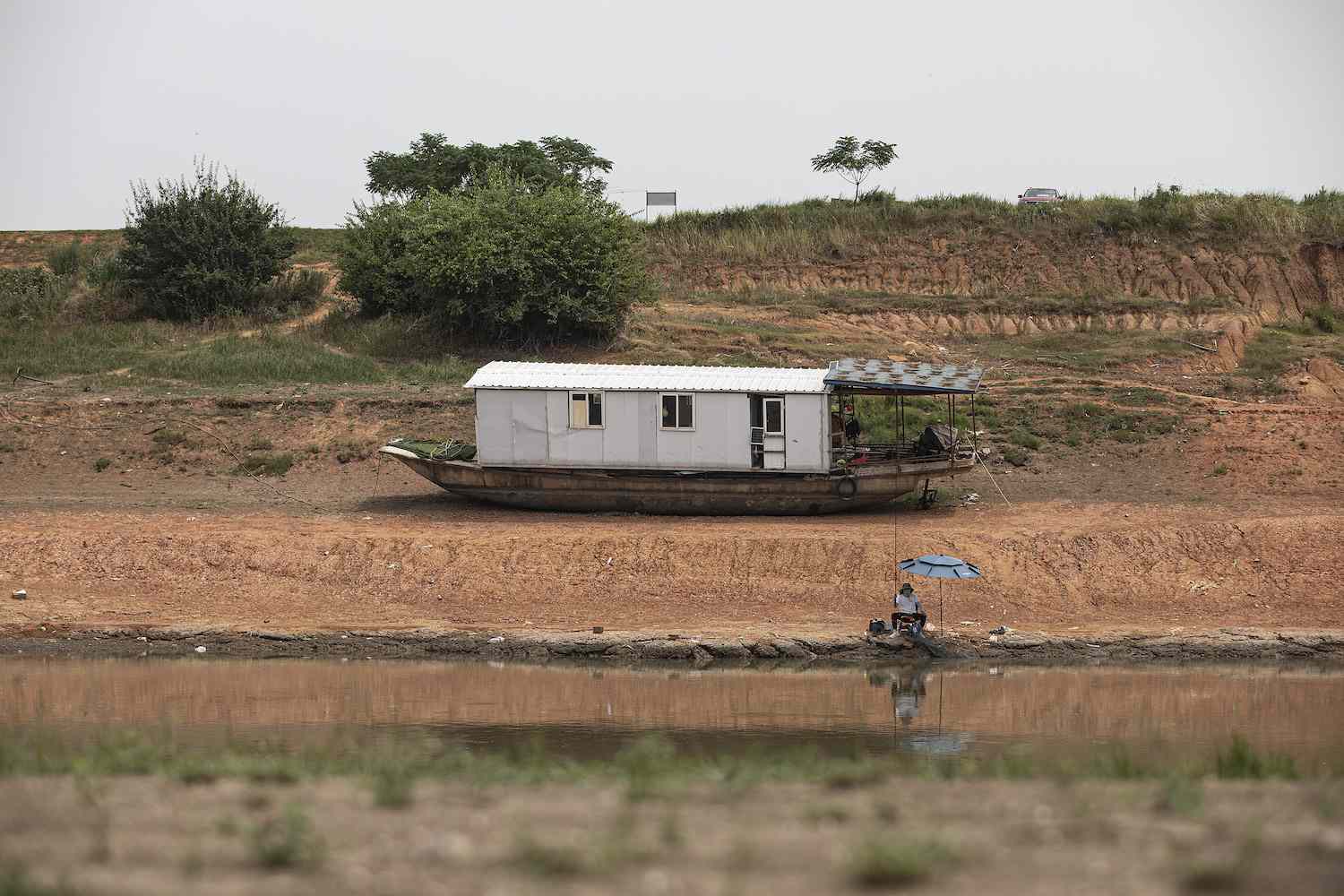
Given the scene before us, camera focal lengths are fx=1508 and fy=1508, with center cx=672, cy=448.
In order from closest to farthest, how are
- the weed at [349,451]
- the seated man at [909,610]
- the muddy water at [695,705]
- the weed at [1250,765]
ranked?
the weed at [1250,765] < the muddy water at [695,705] < the seated man at [909,610] < the weed at [349,451]

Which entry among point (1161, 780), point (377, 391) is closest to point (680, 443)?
point (377, 391)

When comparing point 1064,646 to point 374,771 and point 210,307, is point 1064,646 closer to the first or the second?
point 374,771

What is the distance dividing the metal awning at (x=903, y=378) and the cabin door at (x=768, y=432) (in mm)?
1061

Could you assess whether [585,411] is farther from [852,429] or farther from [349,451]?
[349,451]

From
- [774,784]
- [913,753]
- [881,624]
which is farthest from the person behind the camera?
[881,624]

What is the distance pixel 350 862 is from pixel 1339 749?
10581 millimetres

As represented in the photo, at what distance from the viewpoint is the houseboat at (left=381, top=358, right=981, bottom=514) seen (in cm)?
2636

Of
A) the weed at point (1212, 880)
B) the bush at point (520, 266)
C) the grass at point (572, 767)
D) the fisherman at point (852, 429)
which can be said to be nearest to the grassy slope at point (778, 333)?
the bush at point (520, 266)

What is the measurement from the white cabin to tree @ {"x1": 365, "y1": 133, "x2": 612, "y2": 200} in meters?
26.2

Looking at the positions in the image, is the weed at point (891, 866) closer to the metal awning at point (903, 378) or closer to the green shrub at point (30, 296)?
the metal awning at point (903, 378)

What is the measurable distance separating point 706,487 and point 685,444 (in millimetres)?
843

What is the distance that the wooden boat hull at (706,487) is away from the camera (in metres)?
26.4

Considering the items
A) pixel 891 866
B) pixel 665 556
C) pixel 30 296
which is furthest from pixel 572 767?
Result: pixel 30 296

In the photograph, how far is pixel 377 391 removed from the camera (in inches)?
1331
